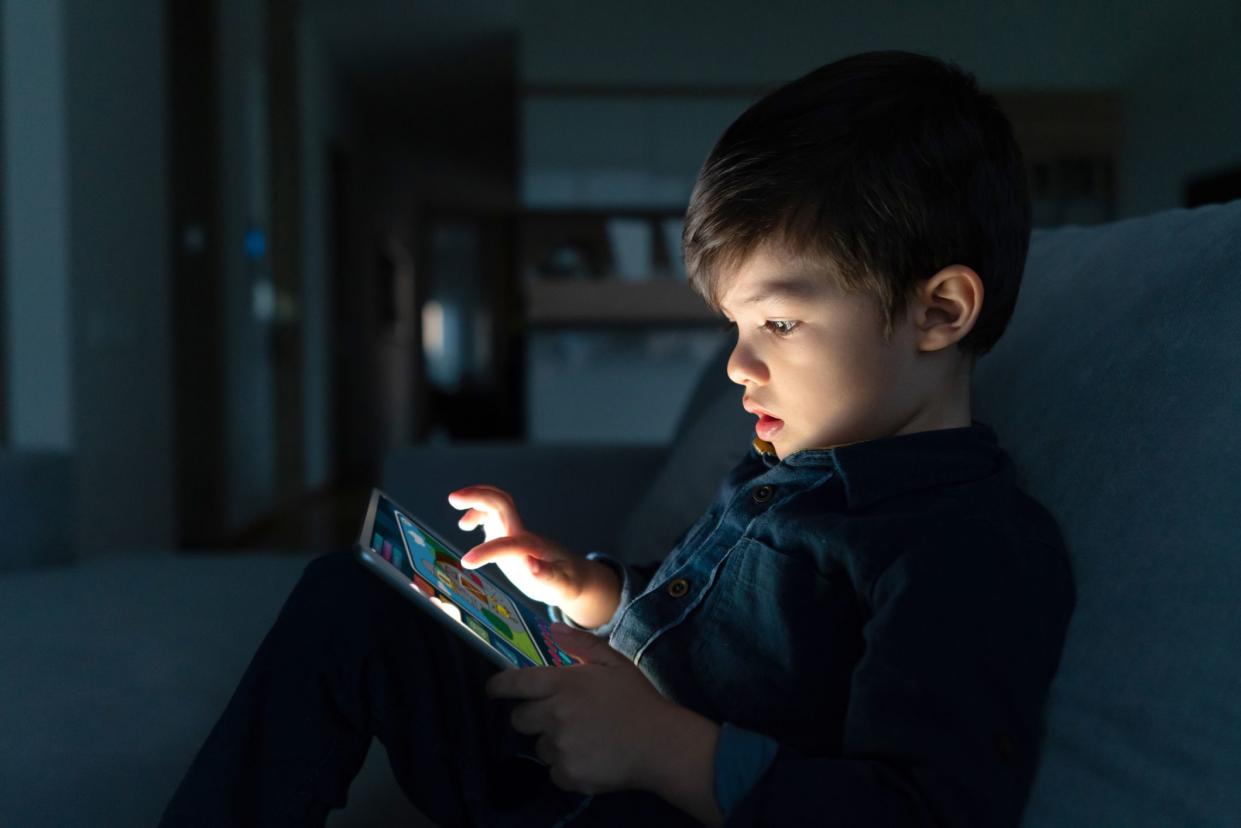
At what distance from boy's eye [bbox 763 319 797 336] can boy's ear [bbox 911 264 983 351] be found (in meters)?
0.09

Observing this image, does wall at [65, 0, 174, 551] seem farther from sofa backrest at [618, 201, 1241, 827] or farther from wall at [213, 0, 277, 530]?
sofa backrest at [618, 201, 1241, 827]

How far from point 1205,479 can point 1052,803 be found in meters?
0.22

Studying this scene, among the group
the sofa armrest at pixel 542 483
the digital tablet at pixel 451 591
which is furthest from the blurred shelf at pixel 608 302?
the digital tablet at pixel 451 591

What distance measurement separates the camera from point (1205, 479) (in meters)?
0.61

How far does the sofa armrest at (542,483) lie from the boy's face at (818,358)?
0.81 metres

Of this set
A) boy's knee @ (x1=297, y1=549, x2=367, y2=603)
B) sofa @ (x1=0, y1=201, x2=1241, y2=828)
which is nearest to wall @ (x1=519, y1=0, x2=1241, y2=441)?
sofa @ (x1=0, y1=201, x2=1241, y2=828)

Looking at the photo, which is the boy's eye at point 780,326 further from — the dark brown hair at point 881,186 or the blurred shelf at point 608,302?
the blurred shelf at point 608,302

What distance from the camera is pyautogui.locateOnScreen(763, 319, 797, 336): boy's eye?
0.69m

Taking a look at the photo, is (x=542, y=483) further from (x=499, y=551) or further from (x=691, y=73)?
(x=691, y=73)

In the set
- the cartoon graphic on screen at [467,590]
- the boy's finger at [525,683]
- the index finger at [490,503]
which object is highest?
the index finger at [490,503]

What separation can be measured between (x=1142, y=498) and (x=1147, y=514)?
14 millimetres

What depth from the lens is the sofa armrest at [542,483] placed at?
1520 millimetres

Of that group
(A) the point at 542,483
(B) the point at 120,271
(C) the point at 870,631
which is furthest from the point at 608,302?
(C) the point at 870,631

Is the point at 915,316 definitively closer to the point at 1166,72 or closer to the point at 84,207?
the point at 84,207
